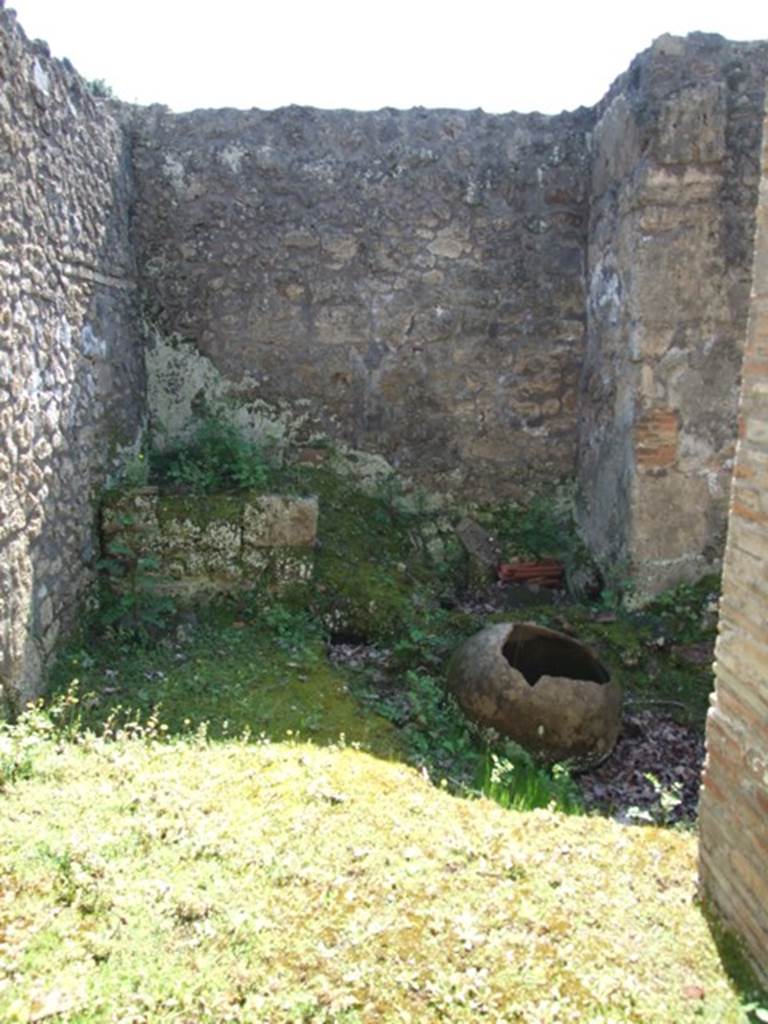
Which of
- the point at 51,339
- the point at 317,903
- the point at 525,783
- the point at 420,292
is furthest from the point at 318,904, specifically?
the point at 420,292

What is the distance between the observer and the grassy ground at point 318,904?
2.51 meters

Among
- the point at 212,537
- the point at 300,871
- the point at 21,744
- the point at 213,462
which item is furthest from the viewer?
the point at 213,462

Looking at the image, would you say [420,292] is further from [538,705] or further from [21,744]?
[21,744]

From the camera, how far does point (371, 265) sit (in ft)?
22.0

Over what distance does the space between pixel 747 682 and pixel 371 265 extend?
4.75 meters

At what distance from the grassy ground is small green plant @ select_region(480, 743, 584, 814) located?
0.83ft

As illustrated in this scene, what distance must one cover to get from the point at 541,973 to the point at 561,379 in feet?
16.5

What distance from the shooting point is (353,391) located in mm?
6898

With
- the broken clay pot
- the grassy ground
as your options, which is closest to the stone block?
the broken clay pot

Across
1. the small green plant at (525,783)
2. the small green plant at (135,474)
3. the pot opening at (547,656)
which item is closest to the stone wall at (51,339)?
the small green plant at (135,474)

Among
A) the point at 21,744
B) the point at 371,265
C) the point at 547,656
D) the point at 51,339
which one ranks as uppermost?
the point at 371,265

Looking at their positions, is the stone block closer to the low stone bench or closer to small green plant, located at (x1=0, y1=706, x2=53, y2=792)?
the low stone bench

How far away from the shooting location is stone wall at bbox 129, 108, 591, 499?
21.6 feet

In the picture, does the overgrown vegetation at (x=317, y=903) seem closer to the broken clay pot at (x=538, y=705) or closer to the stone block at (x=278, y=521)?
the broken clay pot at (x=538, y=705)
